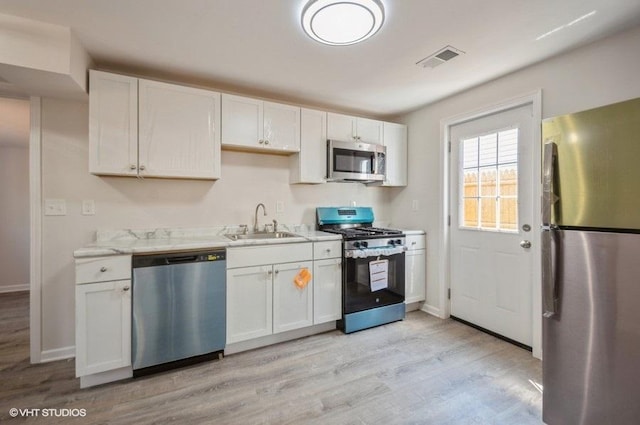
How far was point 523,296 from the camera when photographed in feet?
8.27

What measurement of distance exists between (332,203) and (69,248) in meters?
2.48

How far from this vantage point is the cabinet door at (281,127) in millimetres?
2769

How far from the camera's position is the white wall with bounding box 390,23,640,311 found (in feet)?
6.30

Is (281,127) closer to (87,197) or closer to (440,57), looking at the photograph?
(440,57)

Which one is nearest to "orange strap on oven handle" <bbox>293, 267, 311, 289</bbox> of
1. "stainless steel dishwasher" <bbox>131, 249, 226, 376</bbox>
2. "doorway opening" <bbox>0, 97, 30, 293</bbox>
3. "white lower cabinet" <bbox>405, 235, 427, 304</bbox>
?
"stainless steel dishwasher" <bbox>131, 249, 226, 376</bbox>

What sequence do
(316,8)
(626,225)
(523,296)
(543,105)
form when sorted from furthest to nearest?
(523,296)
(543,105)
(316,8)
(626,225)

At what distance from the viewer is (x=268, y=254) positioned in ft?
8.16

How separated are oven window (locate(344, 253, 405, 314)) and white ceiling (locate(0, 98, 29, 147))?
314 cm

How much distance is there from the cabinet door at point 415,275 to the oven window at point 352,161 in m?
1.07

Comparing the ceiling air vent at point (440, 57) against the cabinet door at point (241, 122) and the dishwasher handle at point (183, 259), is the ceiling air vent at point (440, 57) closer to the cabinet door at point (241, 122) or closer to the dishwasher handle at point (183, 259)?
the cabinet door at point (241, 122)

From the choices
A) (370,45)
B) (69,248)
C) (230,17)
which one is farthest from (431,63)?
(69,248)

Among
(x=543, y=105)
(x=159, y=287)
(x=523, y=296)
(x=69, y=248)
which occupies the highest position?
(x=543, y=105)

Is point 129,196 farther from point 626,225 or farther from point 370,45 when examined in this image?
point 626,225

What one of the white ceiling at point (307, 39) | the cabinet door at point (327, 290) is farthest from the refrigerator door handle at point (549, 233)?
the cabinet door at point (327, 290)
